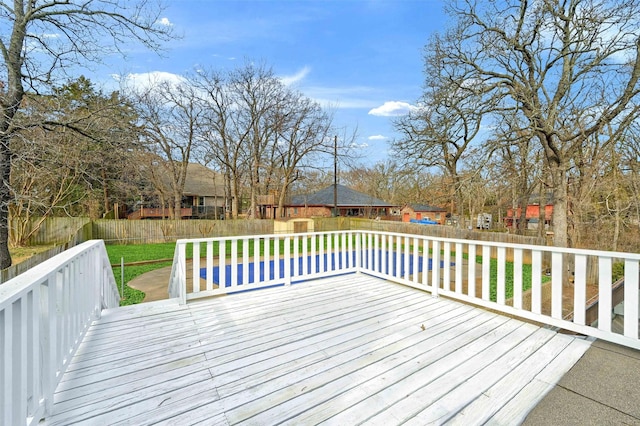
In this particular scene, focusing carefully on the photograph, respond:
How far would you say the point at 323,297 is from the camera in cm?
365

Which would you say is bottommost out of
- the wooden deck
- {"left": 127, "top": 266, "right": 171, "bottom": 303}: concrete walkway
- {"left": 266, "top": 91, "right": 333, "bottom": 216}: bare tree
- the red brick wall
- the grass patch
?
{"left": 127, "top": 266, "right": 171, "bottom": 303}: concrete walkway

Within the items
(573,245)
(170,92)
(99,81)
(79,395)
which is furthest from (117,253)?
(573,245)

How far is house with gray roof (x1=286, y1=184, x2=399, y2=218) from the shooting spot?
2792cm

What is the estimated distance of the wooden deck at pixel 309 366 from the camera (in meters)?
1.62

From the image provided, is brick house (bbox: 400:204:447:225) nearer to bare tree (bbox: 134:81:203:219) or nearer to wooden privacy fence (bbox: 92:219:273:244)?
wooden privacy fence (bbox: 92:219:273:244)

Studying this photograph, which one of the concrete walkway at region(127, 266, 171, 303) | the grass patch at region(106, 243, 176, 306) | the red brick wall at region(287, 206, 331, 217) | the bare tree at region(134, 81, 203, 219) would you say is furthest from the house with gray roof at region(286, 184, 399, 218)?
the concrete walkway at region(127, 266, 171, 303)

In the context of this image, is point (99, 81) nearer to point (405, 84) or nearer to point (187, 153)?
point (405, 84)

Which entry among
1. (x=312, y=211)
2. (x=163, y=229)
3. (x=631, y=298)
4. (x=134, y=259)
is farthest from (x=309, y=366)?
(x=312, y=211)

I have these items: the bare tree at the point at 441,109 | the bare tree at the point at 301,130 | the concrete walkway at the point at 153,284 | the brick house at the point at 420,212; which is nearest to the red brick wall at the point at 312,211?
the bare tree at the point at 301,130

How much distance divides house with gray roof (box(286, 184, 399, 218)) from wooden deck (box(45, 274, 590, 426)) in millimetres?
24595

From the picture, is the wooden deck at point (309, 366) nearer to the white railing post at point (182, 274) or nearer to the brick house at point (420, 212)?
the white railing post at point (182, 274)

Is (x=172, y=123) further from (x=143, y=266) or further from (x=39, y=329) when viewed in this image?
(x=39, y=329)

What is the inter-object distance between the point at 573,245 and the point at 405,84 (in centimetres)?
848

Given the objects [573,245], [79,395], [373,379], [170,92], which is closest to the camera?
[79,395]
